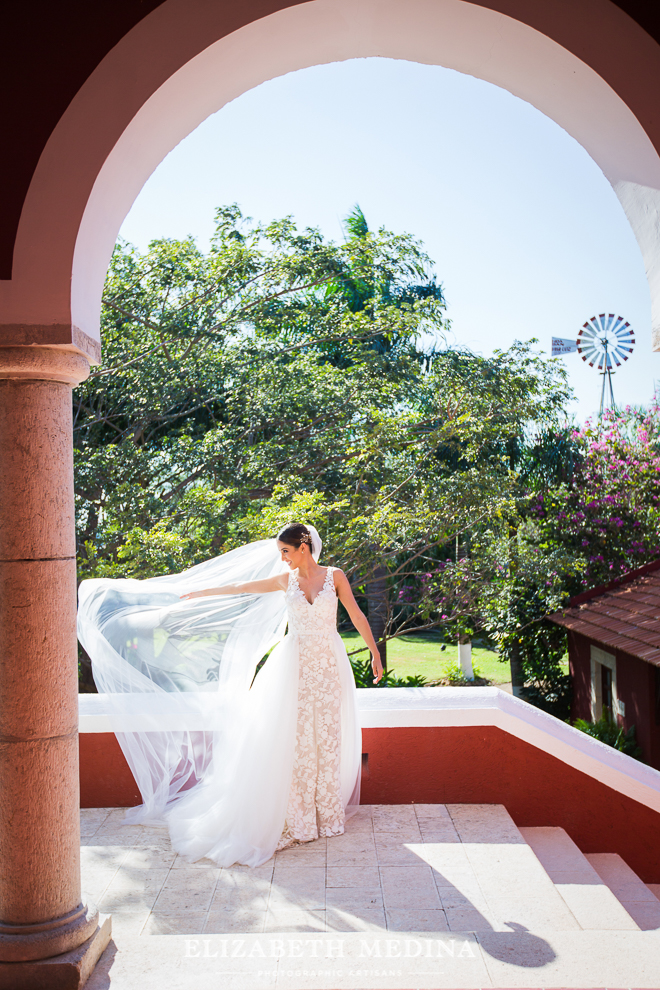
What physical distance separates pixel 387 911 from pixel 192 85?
3.53 m

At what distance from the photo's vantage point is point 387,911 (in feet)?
11.1

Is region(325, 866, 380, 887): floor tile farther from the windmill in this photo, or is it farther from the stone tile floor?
the windmill

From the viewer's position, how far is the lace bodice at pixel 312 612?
14.2 feet

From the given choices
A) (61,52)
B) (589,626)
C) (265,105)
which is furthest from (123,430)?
(61,52)

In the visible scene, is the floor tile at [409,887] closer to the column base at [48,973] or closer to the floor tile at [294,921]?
the floor tile at [294,921]

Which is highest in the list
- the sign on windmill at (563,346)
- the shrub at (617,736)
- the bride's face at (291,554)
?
the sign on windmill at (563,346)

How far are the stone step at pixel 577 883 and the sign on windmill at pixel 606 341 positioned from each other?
46.9 ft

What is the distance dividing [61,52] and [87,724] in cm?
359

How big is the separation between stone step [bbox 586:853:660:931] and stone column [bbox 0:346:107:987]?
3.02 meters

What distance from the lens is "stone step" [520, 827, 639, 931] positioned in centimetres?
359

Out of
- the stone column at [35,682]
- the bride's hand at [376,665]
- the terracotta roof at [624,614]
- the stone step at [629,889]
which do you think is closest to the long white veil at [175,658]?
the bride's hand at [376,665]

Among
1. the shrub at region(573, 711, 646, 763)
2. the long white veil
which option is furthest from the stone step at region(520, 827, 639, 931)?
the shrub at region(573, 711, 646, 763)

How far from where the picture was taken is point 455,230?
48.5 feet

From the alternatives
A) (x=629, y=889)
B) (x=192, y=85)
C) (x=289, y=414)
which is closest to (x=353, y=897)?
(x=629, y=889)
